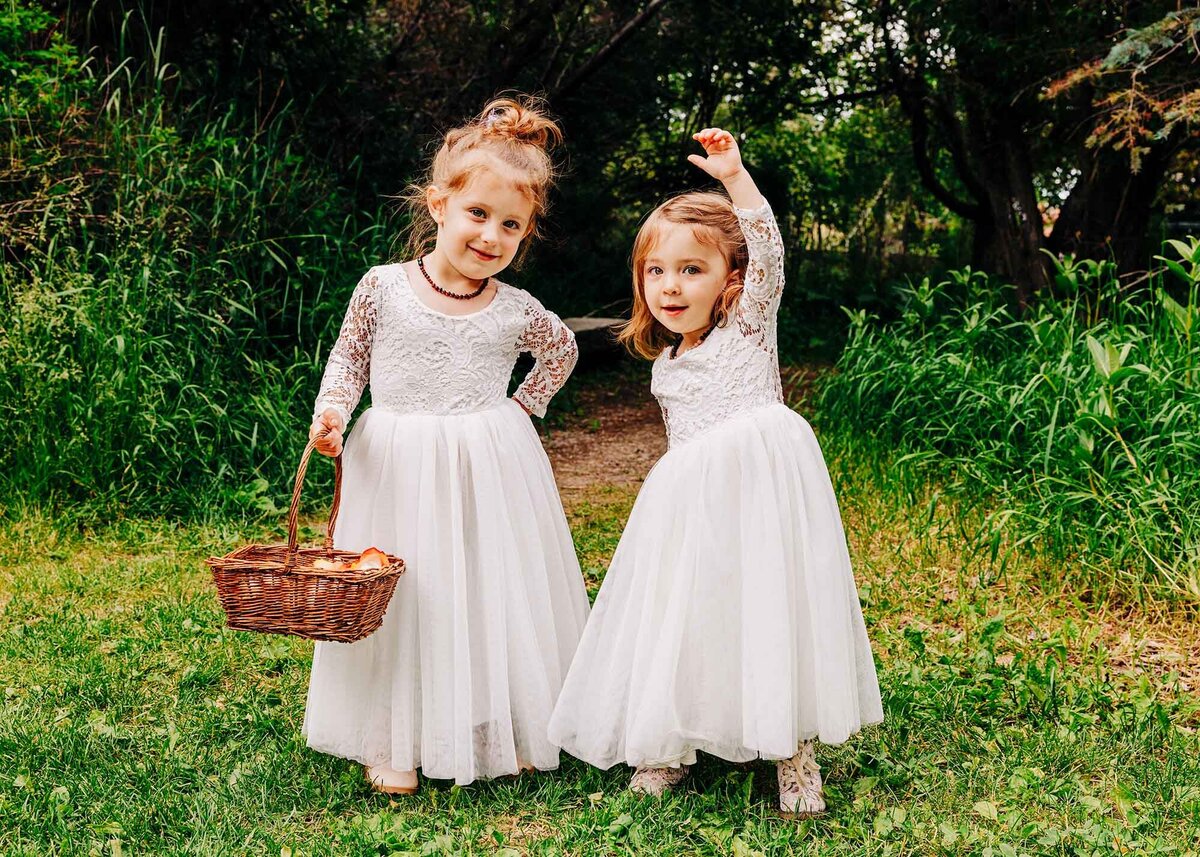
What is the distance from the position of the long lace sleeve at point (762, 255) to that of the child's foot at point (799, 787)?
1.02 metres

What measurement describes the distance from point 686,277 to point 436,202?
642 mm

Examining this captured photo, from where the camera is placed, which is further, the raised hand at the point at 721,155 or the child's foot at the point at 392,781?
the child's foot at the point at 392,781

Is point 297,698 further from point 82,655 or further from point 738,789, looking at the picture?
point 738,789

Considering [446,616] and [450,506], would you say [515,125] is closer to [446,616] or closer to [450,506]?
[450,506]

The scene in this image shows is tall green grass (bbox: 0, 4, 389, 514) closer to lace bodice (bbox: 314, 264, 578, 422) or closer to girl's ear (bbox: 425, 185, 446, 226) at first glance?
lace bodice (bbox: 314, 264, 578, 422)

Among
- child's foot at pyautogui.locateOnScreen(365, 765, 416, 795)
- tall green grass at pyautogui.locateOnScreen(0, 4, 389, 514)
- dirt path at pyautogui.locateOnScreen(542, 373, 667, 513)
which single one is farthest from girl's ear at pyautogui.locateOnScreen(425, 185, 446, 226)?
dirt path at pyautogui.locateOnScreen(542, 373, 667, 513)

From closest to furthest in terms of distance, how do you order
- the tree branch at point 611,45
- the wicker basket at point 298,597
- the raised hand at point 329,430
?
the wicker basket at point 298,597, the raised hand at point 329,430, the tree branch at point 611,45

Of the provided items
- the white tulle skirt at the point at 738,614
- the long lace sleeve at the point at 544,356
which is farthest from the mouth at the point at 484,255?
the white tulle skirt at the point at 738,614

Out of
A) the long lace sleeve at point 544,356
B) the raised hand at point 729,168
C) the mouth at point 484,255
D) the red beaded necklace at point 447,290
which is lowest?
the long lace sleeve at point 544,356

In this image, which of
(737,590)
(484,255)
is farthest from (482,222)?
(737,590)

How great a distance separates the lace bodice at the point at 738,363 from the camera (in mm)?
2504

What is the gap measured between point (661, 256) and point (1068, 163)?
779 centimetres

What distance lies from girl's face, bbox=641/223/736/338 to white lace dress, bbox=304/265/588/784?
1.42 ft

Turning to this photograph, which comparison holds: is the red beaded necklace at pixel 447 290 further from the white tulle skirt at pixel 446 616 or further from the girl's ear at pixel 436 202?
the white tulle skirt at pixel 446 616
